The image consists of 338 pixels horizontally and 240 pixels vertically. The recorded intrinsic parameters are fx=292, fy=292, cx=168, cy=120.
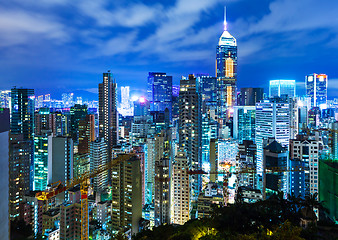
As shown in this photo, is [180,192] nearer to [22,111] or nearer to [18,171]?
[18,171]

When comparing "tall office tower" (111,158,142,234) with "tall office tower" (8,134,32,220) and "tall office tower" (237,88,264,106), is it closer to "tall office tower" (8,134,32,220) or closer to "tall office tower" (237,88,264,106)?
"tall office tower" (8,134,32,220)

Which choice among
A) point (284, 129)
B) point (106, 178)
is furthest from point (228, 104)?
point (106, 178)

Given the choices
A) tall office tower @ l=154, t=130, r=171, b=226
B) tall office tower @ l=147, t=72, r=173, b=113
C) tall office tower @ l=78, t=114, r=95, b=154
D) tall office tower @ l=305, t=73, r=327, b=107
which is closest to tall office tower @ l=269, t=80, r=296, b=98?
tall office tower @ l=305, t=73, r=327, b=107

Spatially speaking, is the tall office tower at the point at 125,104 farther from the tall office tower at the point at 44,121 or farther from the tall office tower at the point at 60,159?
the tall office tower at the point at 60,159

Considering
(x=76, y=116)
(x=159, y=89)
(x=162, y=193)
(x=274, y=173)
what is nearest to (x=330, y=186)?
(x=274, y=173)

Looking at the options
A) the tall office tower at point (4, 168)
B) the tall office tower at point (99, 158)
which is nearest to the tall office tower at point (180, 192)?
the tall office tower at point (99, 158)

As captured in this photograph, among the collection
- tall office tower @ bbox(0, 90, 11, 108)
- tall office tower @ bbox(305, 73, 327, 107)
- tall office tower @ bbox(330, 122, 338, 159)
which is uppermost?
tall office tower @ bbox(305, 73, 327, 107)

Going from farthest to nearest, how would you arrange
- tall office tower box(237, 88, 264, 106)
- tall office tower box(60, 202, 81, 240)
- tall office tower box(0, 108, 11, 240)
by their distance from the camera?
tall office tower box(237, 88, 264, 106) → tall office tower box(60, 202, 81, 240) → tall office tower box(0, 108, 11, 240)
